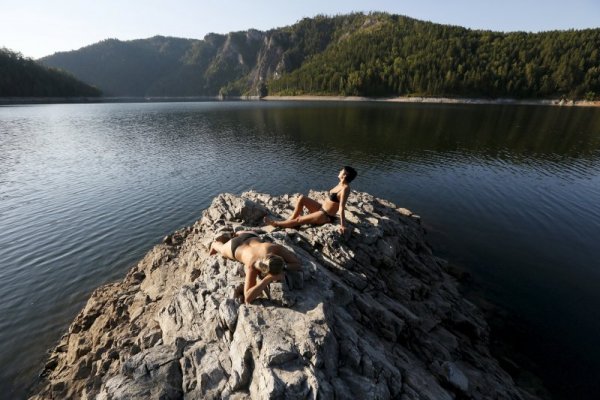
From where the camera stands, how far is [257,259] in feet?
29.7

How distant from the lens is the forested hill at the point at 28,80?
6250 inches

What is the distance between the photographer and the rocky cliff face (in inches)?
292

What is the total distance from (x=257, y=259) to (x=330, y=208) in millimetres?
5515

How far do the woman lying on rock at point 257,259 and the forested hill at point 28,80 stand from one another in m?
216

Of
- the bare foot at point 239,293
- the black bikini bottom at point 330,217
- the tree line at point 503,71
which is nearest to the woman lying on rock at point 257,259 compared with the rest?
the bare foot at point 239,293

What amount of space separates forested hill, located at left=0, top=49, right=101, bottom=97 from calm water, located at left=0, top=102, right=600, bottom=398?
138431 millimetres

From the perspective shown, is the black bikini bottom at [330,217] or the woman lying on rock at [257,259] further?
the black bikini bottom at [330,217]

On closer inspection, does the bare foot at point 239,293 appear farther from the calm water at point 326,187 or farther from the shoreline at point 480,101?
the shoreline at point 480,101

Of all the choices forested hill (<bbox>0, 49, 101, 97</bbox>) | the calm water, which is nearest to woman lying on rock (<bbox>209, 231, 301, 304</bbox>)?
the calm water

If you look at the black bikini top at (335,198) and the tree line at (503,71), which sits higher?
the tree line at (503,71)

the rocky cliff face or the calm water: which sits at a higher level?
the rocky cliff face

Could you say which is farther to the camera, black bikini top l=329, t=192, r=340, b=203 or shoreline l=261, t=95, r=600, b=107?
shoreline l=261, t=95, r=600, b=107

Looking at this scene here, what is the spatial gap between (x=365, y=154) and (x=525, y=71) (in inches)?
6690

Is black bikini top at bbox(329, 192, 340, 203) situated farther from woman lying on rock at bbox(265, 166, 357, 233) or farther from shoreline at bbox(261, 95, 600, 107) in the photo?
shoreline at bbox(261, 95, 600, 107)
